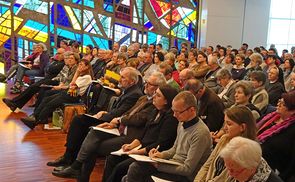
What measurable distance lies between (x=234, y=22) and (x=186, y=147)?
10.2 metres

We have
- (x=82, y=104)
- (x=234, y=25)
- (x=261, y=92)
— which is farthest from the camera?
(x=234, y=25)

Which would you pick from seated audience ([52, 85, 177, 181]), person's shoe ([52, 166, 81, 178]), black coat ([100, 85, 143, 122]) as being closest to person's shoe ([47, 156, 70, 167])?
person's shoe ([52, 166, 81, 178])

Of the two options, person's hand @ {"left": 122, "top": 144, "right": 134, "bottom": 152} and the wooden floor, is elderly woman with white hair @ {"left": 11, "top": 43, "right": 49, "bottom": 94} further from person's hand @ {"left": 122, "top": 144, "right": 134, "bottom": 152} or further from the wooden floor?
person's hand @ {"left": 122, "top": 144, "right": 134, "bottom": 152}

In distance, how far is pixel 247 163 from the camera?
1805 mm

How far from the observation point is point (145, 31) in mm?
12008

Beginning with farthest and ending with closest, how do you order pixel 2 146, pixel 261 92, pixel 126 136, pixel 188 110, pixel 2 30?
pixel 2 30 < pixel 2 146 < pixel 261 92 < pixel 126 136 < pixel 188 110

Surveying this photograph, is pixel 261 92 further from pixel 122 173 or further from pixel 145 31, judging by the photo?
pixel 145 31

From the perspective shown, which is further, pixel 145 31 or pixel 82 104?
pixel 145 31

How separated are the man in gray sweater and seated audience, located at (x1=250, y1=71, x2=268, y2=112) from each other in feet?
5.52

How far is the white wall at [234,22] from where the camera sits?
11.9m

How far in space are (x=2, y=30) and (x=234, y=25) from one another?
728cm

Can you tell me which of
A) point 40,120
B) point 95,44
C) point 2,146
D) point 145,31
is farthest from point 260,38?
point 2,146

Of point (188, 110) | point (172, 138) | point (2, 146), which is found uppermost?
point (188, 110)

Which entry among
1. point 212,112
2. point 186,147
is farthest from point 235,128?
point 212,112
